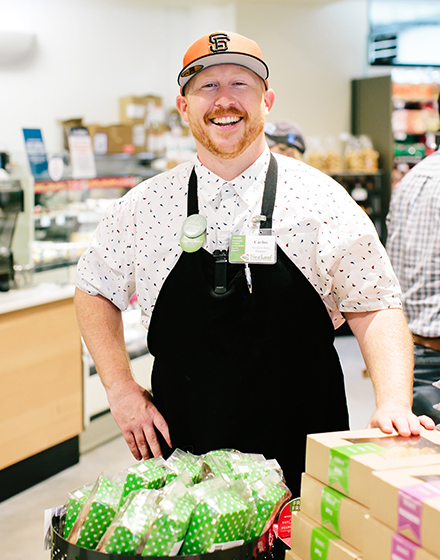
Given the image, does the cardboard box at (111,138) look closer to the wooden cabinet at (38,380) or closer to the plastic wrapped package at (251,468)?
the wooden cabinet at (38,380)

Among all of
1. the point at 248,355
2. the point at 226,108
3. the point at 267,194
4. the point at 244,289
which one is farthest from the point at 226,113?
the point at 248,355

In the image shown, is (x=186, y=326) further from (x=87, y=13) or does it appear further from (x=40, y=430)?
(x=87, y=13)

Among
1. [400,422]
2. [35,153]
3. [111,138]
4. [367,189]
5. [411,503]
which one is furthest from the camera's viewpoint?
[367,189]

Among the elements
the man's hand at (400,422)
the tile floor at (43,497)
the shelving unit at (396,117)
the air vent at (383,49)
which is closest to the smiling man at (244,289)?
the man's hand at (400,422)

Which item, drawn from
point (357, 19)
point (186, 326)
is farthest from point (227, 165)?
point (357, 19)

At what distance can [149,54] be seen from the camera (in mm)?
7070

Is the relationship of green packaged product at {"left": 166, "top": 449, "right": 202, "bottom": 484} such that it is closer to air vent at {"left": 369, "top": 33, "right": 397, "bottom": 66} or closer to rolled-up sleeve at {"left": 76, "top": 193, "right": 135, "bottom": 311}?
rolled-up sleeve at {"left": 76, "top": 193, "right": 135, "bottom": 311}

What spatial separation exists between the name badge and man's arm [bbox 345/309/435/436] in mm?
291

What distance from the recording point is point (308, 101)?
299 inches

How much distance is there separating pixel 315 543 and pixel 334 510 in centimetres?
7

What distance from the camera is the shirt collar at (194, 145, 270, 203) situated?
5.98 ft

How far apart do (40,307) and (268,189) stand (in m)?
2.20

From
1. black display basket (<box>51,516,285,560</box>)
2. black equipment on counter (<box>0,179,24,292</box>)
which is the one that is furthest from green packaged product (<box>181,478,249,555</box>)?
black equipment on counter (<box>0,179,24,292</box>)

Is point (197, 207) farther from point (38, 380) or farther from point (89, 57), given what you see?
point (89, 57)
